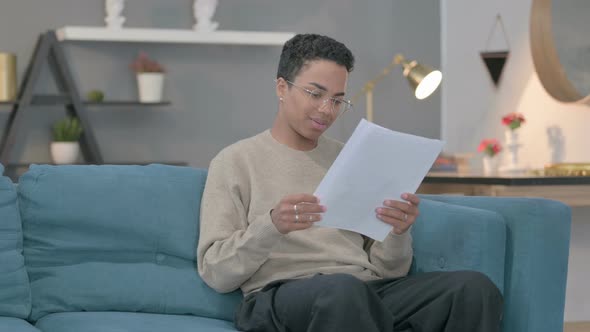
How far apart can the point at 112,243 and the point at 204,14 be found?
2858 millimetres

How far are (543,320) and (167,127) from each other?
3.28 meters

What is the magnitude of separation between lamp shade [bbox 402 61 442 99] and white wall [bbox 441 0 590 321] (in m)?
0.79

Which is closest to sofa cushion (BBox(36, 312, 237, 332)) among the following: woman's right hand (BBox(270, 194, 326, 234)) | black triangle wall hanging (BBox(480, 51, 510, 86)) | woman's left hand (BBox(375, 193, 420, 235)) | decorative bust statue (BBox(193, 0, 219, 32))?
woman's right hand (BBox(270, 194, 326, 234))

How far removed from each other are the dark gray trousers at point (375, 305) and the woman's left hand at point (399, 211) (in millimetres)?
133

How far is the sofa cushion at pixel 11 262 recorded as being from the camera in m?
2.09

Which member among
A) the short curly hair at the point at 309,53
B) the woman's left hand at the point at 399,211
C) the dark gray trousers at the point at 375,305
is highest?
the short curly hair at the point at 309,53

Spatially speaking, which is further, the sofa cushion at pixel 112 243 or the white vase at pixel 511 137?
the white vase at pixel 511 137

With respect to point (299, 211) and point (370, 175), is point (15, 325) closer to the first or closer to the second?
point (299, 211)

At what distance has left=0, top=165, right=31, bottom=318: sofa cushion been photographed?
209 centimetres

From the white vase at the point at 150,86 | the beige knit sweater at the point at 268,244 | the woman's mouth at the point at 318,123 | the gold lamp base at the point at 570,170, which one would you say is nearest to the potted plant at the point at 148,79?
the white vase at the point at 150,86

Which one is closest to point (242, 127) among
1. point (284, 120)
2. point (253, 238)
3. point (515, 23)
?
point (515, 23)

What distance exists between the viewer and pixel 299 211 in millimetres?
1853

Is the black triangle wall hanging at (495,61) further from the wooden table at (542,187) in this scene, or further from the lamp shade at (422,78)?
the wooden table at (542,187)

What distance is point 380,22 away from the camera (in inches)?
213
